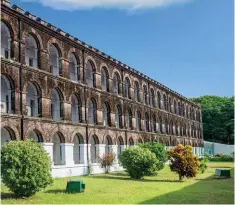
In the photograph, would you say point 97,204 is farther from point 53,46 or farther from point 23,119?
point 53,46

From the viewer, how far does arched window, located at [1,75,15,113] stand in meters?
25.9

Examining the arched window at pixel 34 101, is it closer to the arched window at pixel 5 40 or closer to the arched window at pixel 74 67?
the arched window at pixel 5 40

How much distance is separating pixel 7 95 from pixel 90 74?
10769 mm

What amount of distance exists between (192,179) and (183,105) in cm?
3634

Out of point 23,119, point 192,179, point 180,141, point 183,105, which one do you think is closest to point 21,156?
point 23,119

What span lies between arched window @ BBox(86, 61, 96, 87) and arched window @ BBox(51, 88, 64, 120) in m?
5.50

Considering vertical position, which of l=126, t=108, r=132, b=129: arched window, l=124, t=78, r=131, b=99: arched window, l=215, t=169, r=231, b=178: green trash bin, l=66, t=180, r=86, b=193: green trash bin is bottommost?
l=215, t=169, r=231, b=178: green trash bin

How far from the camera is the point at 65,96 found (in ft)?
103

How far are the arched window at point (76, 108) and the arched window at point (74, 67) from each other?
1624mm

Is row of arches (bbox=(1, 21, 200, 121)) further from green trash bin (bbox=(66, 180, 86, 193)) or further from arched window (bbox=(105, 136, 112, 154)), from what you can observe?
green trash bin (bbox=(66, 180, 86, 193))

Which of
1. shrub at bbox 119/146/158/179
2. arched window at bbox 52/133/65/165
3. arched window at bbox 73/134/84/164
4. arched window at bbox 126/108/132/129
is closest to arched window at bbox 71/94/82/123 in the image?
arched window at bbox 73/134/84/164

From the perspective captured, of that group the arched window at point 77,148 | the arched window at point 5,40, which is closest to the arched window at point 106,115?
the arched window at point 77,148

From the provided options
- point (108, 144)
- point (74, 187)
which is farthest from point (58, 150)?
point (74, 187)

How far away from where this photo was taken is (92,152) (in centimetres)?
3669
